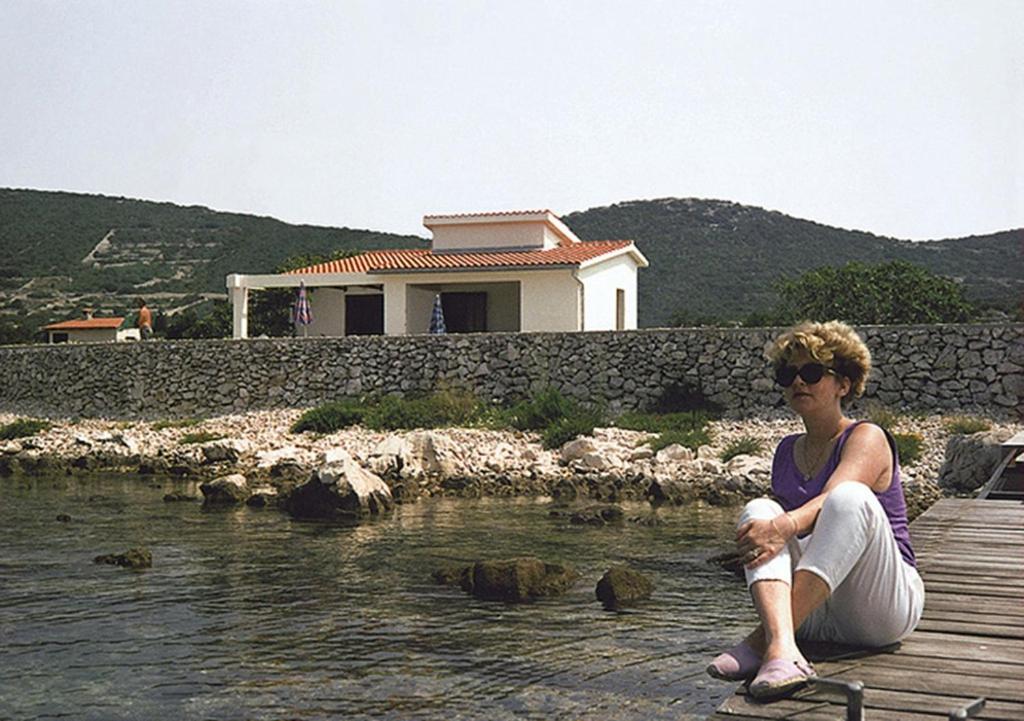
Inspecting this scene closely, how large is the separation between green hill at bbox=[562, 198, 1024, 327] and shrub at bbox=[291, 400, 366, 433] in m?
31.8

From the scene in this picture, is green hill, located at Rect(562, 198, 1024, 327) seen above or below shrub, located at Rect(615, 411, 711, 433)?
above

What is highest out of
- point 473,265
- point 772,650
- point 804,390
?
point 473,265

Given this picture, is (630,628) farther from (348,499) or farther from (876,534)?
(348,499)

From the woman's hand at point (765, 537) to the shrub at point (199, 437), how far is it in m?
20.5

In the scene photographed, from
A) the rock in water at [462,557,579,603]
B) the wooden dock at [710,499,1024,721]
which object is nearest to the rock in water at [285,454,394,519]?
the rock in water at [462,557,579,603]

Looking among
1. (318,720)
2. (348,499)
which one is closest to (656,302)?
(348,499)

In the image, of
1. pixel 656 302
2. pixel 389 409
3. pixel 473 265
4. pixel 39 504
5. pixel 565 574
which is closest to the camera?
pixel 565 574

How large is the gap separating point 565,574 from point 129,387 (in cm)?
2261

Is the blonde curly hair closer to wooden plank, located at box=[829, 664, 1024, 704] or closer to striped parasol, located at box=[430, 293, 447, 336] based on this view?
wooden plank, located at box=[829, 664, 1024, 704]

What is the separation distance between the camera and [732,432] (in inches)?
831

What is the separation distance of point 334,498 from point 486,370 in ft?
36.2

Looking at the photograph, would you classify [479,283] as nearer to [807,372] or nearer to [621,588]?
[621,588]

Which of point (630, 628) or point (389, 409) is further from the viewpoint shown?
point (389, 409)

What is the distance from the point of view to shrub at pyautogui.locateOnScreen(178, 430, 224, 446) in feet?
76.4
